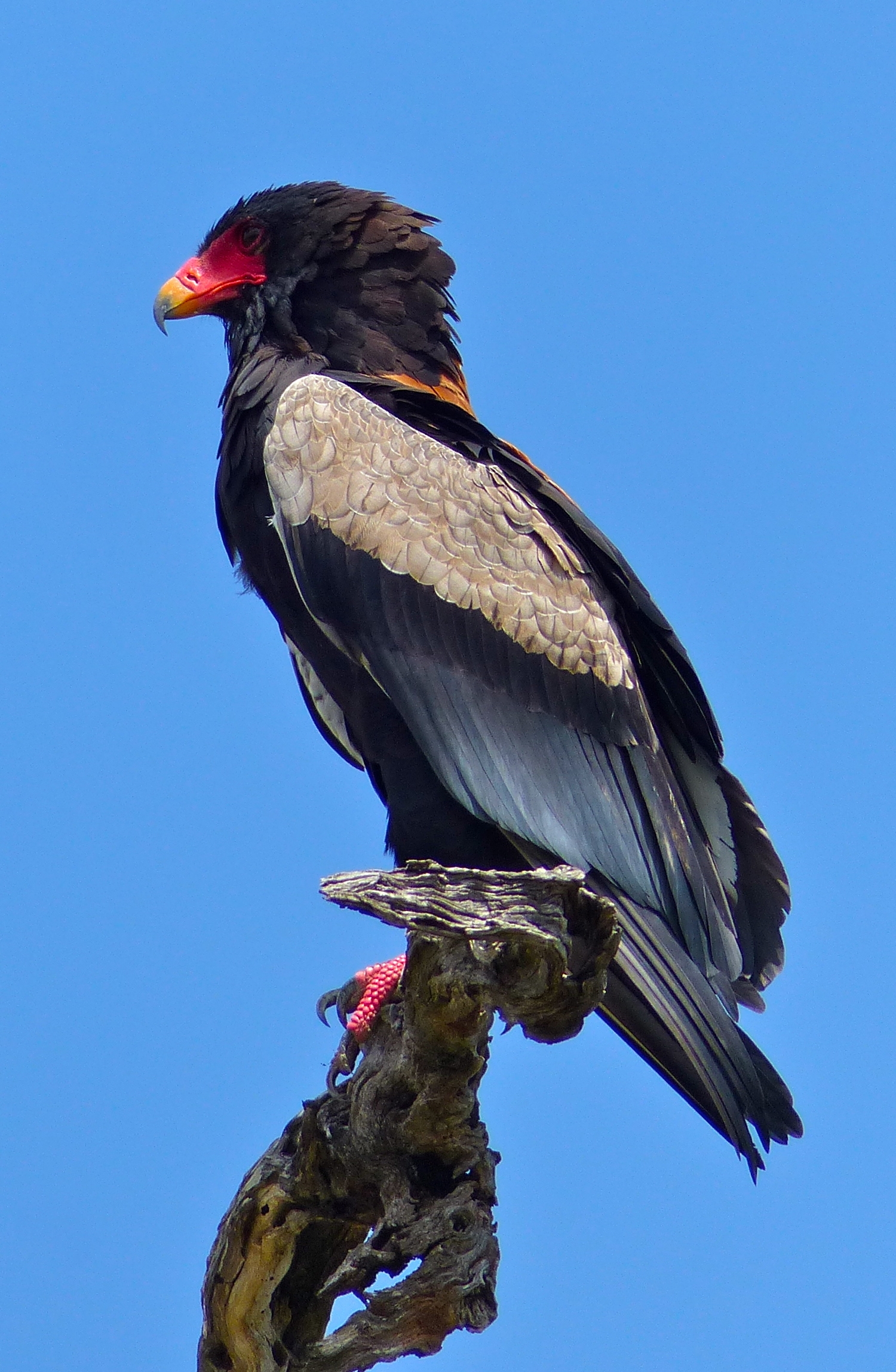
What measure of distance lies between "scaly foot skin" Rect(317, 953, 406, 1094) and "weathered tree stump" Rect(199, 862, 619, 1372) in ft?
1.06

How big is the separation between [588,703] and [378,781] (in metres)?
1.13

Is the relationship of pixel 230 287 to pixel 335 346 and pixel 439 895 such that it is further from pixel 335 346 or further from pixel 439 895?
pixel 439 895

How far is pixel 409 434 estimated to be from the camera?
6.48 meters

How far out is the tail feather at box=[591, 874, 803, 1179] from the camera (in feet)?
18.5

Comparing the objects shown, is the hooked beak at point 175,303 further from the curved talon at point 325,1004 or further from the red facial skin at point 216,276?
the curved talon at point 325,1004

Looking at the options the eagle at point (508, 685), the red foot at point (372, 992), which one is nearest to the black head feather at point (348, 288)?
the eagle at point (508, 685)

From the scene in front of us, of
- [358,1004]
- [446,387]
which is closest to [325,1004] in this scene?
[358,1004]

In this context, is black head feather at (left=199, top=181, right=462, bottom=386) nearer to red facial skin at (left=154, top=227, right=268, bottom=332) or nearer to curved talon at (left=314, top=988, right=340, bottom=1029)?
red facial skin at (left=154, top=227, right=268, bottom=332)

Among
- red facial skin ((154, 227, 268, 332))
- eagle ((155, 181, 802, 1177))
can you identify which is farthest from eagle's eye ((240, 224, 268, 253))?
eagle ((155, 181, 802, 1177))

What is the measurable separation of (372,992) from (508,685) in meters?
1.39

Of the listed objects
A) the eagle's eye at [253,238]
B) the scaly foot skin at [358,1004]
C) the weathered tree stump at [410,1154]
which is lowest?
the weathered tree stump at [410,1154]

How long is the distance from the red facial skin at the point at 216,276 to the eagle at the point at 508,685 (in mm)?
650

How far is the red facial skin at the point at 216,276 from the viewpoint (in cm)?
747

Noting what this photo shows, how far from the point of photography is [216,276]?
24.6ft
